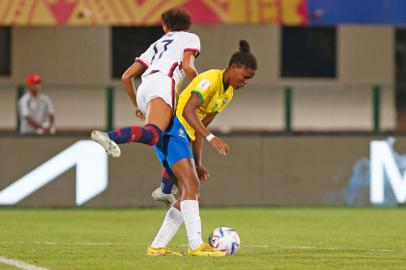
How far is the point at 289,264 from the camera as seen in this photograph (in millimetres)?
10836

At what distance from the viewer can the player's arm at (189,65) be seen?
460 inches

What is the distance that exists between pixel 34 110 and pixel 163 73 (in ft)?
28.7

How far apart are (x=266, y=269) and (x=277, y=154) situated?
9.33 m

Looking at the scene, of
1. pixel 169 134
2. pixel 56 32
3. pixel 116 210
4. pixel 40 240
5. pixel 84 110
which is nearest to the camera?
pixel 169 134

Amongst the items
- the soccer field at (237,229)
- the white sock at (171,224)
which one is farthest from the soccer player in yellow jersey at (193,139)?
the soccer field at (237,229)

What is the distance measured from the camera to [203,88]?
1111cm

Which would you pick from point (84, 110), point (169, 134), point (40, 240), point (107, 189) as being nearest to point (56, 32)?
point (84, 110)

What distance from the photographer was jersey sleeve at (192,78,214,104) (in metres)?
11.1

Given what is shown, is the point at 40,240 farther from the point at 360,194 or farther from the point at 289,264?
the point at 360,194

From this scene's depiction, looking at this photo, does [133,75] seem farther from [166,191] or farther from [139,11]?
[139,11]

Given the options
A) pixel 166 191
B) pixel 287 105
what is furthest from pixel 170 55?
pixel 287 105

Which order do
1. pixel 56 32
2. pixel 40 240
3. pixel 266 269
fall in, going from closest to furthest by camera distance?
1. pixel 266 269
2. pixel 40 240
3. pixel 56 32

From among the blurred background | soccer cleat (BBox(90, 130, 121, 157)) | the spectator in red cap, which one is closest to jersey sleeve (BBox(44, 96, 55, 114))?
the spectator in red cap

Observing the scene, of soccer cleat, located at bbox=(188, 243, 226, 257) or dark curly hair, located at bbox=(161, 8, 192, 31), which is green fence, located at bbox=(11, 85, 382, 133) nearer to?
dark curly hair, located at bbox=(161, 8, 192, 31)
